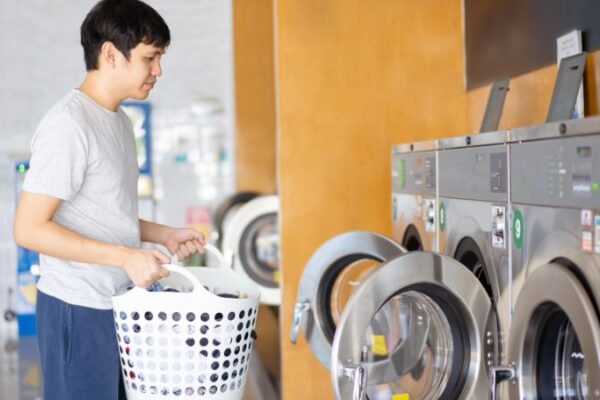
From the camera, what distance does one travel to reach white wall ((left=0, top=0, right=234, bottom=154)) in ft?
15.3

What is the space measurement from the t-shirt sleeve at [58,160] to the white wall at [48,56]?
253 cm

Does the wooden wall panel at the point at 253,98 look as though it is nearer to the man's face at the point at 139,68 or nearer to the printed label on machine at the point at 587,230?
the man's face at the point at 139,68

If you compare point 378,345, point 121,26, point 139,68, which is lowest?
point 378,345

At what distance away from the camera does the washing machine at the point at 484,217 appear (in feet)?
7.84

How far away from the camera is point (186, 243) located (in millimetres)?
2482

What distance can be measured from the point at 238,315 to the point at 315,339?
1470mm

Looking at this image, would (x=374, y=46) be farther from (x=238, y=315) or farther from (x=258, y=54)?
(x=238, y=315)

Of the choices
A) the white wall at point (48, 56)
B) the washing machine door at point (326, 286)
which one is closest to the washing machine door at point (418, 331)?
the washing machine door at point (326, 286)

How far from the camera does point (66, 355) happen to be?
7.44 ft

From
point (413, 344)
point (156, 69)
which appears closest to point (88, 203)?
point (156, 69)

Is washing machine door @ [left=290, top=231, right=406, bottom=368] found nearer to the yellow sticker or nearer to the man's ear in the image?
the yellow sticker

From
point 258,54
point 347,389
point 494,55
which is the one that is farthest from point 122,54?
point 258,54

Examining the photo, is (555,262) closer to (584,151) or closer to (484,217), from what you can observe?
(584,151)

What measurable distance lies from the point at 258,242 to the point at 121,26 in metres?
2.76
